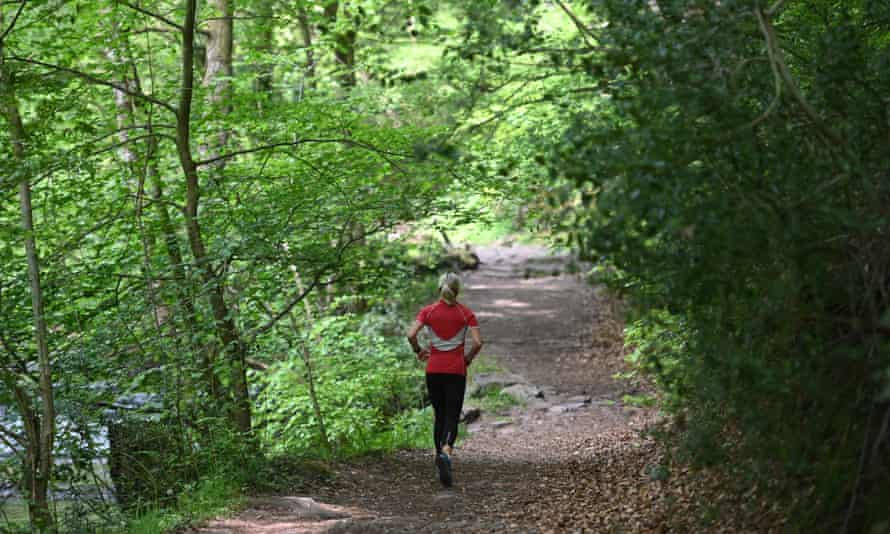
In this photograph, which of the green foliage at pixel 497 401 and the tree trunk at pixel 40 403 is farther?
the green foliage at pixel 497 401

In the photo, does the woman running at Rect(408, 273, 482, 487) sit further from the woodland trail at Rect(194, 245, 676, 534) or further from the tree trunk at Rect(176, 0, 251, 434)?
the tree trunk at Rect(176, 0, 251, 434)

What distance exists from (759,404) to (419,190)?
4.77 meters

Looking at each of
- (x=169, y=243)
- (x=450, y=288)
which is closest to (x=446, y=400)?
(x=450, y=288)

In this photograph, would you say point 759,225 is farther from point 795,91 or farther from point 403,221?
point 403,221

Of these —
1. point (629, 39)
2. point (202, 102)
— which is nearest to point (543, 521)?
point (629, 39)

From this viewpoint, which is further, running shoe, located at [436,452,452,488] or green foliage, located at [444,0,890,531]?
running shoe, located at [436,452,452,488]

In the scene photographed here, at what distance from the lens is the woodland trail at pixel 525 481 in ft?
20.9

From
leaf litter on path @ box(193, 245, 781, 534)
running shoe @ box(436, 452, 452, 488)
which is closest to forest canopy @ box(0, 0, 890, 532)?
leaf litter on path @ box(193, 245, 781, 534)

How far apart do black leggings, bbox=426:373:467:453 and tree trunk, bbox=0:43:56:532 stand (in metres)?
3.29

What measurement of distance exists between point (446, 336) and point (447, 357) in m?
0.20

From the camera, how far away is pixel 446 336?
794 centimetres

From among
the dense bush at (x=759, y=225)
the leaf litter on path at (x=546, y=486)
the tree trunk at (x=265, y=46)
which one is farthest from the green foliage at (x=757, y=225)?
the tree trunk at (x=265, y=46)

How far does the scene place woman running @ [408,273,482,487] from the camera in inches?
313

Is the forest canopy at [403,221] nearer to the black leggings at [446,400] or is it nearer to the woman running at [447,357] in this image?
the woman running at [447,357]
